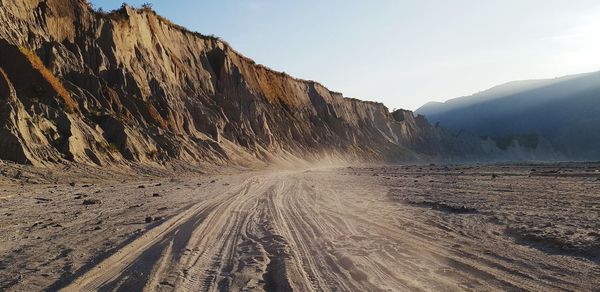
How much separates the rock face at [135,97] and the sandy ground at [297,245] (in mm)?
12560

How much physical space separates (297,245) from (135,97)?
31618 millimetres

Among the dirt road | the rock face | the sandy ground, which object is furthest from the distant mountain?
the dirt road

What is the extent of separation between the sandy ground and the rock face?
494 inches

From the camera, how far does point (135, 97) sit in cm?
3638

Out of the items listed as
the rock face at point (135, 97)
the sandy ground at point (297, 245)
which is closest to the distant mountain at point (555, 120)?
the rock face at point (135, 97)

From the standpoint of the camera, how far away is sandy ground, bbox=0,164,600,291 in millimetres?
5910

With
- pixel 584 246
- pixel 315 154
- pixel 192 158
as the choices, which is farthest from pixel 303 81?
pixel 584 246

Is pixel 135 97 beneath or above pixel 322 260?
above

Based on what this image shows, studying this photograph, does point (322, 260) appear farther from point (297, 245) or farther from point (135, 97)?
point (135, 97)

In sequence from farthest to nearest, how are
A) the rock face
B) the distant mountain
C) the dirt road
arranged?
the distant mountain < the rock face < the dirt road

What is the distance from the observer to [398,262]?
6.93m

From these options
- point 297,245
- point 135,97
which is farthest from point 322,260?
point 135,97

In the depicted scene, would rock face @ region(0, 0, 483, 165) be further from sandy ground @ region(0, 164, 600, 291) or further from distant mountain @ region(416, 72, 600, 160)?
distant mountain @ region(416, 72, 600, 160)

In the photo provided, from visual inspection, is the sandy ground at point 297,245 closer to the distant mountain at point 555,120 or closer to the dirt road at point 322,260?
the dirt road at point 322,260
